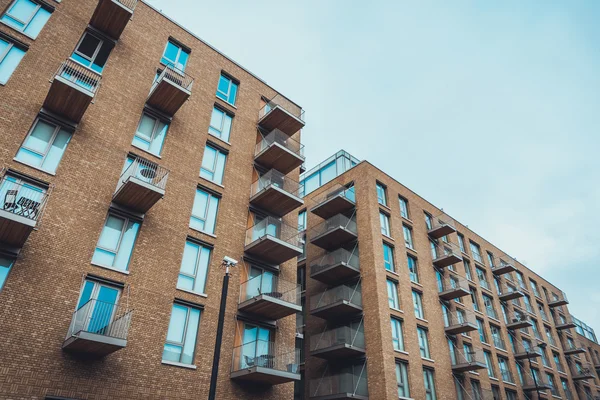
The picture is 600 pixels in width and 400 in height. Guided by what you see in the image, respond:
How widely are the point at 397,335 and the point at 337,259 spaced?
5.54 metres

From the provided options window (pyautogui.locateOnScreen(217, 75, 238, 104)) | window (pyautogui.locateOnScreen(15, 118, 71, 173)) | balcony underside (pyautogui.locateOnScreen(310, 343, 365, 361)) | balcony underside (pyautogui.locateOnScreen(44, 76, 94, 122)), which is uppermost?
window (pyautogui.locateOnScreen(217, 75, 238, 104))

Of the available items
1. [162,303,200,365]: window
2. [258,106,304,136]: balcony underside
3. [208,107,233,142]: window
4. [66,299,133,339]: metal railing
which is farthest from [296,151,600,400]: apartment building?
[66,299,133,339]: metal railing

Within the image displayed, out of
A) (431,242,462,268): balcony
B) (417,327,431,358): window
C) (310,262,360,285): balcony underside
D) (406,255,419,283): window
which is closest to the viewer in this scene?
(417,327,431,358): window

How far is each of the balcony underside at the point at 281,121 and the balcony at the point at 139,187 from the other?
7.37m

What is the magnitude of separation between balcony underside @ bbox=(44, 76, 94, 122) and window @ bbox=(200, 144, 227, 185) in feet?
17.5

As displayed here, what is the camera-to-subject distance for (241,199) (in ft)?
61.9

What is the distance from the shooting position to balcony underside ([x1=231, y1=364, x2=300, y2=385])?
14.6 metres

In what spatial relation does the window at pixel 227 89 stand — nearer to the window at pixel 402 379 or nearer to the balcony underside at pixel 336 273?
the balcony underside at pixel 336 273

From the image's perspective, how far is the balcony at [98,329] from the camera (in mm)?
11258

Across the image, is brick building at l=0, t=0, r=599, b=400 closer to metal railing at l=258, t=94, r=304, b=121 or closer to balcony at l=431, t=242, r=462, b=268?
metal railing at l=258, t=94, r=304, b=121

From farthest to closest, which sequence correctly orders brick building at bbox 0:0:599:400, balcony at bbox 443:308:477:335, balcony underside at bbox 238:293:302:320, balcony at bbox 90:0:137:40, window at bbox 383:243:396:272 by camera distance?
balcony at bbox 443:308:477:335
window at bbox 383:243:396:272
balcony at bbox 90:0:137:40
balcony underside at bbox 238:293:302:320
brick building at bbox 0:0:599:400

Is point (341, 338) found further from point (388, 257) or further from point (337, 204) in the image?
point (337, 204)

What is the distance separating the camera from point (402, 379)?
22516mm

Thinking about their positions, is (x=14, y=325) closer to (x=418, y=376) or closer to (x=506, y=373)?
(x=418, y=376)
